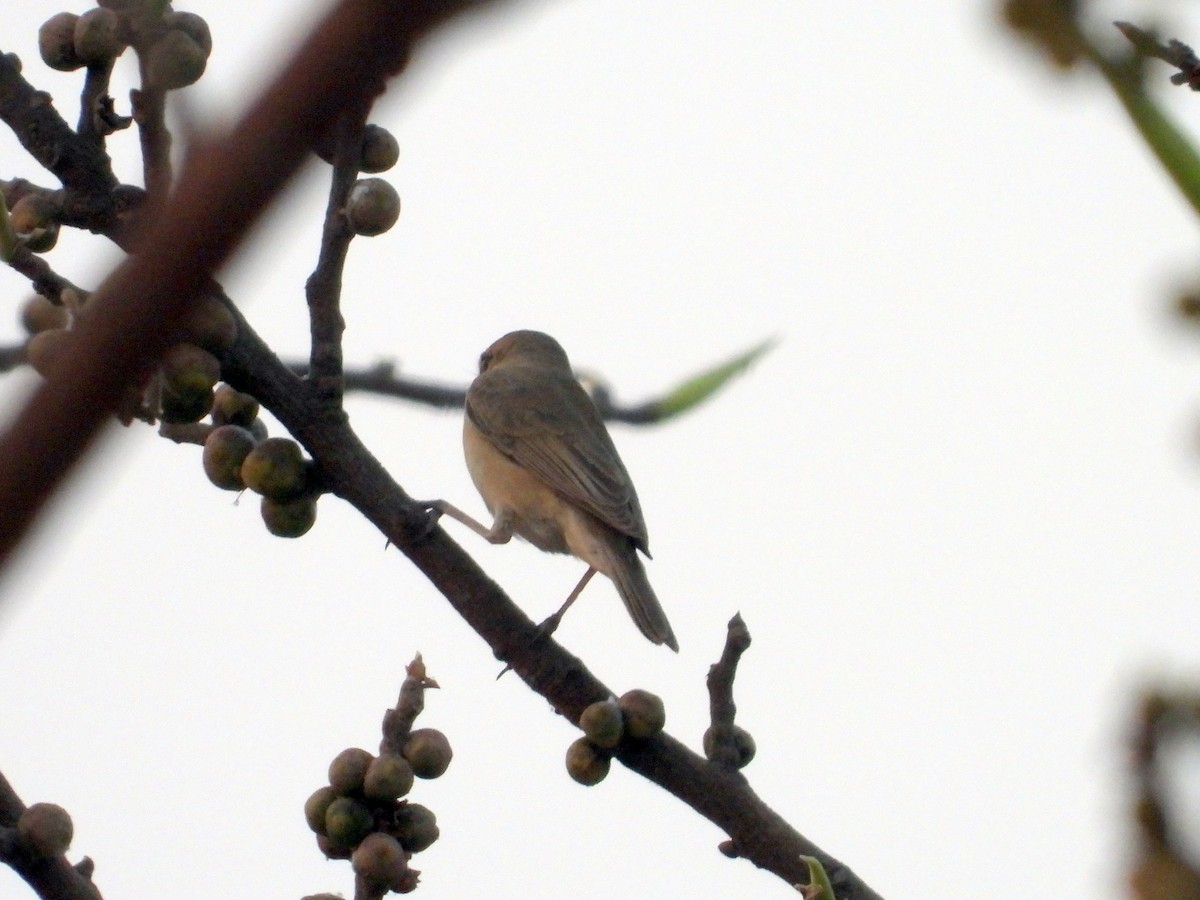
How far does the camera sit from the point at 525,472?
6.84 metres

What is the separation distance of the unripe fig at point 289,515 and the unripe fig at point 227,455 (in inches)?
2.9

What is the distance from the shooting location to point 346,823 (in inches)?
113

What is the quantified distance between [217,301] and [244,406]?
372 millimetres

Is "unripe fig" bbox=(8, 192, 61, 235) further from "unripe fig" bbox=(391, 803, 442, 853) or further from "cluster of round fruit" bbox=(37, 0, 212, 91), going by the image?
"unripe fig" bbox=(391, 803, 442, 853)

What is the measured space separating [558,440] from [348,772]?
4192mm

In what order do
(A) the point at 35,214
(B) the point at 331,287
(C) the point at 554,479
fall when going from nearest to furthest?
(A) the point at 35,214 < (B) the point at 331,287 < (C) the point at 554,479

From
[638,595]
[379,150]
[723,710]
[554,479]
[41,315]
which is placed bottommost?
[41,315]

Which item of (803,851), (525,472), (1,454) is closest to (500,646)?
(803,851)

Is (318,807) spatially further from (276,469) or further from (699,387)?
(699,387)

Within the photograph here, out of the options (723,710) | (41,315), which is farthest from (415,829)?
(41,315)

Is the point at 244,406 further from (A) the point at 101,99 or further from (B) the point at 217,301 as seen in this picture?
(A) the point at 101,99

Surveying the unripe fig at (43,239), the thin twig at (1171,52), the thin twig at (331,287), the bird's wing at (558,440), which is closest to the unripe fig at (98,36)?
the unripe fig at (43,239)

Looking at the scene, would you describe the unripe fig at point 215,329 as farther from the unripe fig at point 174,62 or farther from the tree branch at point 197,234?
the tree branch at point 197,234

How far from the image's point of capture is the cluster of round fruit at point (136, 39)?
7.97ft
